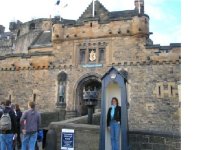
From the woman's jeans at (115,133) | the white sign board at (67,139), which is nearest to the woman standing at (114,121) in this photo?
the woman's jeans at (115,133)

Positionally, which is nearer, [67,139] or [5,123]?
[5,123]

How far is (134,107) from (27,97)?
26.6 ft

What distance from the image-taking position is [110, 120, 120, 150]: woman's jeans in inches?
269

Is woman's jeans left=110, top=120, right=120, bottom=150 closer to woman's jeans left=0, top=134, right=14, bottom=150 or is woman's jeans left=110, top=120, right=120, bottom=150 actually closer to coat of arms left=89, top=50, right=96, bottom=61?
woman's jeans left=0, top=134, right=14, bottom=150

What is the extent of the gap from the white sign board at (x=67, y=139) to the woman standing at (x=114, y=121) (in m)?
1.69

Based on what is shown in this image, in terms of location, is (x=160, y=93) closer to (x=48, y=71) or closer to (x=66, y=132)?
(x=48, y=71)

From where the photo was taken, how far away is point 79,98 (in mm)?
19406

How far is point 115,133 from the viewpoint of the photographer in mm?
6941

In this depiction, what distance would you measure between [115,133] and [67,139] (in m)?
1.96

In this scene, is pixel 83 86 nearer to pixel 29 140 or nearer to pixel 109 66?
pixel 109 66

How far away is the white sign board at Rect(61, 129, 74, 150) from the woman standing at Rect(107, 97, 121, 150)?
1695mm

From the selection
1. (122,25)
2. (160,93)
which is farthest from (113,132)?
(122,25)

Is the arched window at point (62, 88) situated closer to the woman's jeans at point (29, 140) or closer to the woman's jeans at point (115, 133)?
the woman's jeans at point (29, 140)

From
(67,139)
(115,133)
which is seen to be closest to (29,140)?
(67,139)
